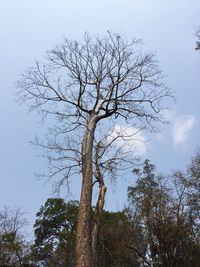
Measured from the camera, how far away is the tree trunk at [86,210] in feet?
26.3

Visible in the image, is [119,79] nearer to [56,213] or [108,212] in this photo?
[108,212]

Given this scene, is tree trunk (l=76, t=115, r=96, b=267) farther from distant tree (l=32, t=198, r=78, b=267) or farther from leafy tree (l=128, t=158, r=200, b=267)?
distant tree (l=32, t=198, r=78, b=267)

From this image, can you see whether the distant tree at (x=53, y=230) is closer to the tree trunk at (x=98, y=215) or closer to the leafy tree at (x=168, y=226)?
the leafy tree at (x=168, y=226)

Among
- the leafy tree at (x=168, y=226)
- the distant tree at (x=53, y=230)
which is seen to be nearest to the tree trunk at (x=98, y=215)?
the leafy tree at (x=168, y=226)

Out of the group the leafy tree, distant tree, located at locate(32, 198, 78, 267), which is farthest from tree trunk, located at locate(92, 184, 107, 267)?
distant tree, located at locate(32, 198, 78, 267)

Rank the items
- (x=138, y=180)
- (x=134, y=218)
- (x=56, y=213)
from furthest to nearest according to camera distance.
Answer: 1. (x=56, y=213)
2. (x=138, y=180)
3. (x=134, y=218)

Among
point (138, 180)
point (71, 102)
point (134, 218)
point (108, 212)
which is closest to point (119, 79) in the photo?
point (71, 102)

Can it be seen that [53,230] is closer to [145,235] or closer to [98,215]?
[145,235]

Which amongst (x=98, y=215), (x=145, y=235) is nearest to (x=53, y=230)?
(x=145, y=235)

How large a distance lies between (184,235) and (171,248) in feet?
3.75

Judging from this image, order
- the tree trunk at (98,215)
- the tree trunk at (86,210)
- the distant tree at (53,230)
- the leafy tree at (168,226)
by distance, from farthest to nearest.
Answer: the distant tree at (53,230), the leafy tree at (168,226), the tree trunk at (98,215), the tree trunk at (86,210)

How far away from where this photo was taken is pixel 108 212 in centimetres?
3747

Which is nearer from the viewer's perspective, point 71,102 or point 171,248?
point 71,102

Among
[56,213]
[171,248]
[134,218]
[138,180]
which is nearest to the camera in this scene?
[171,248]
